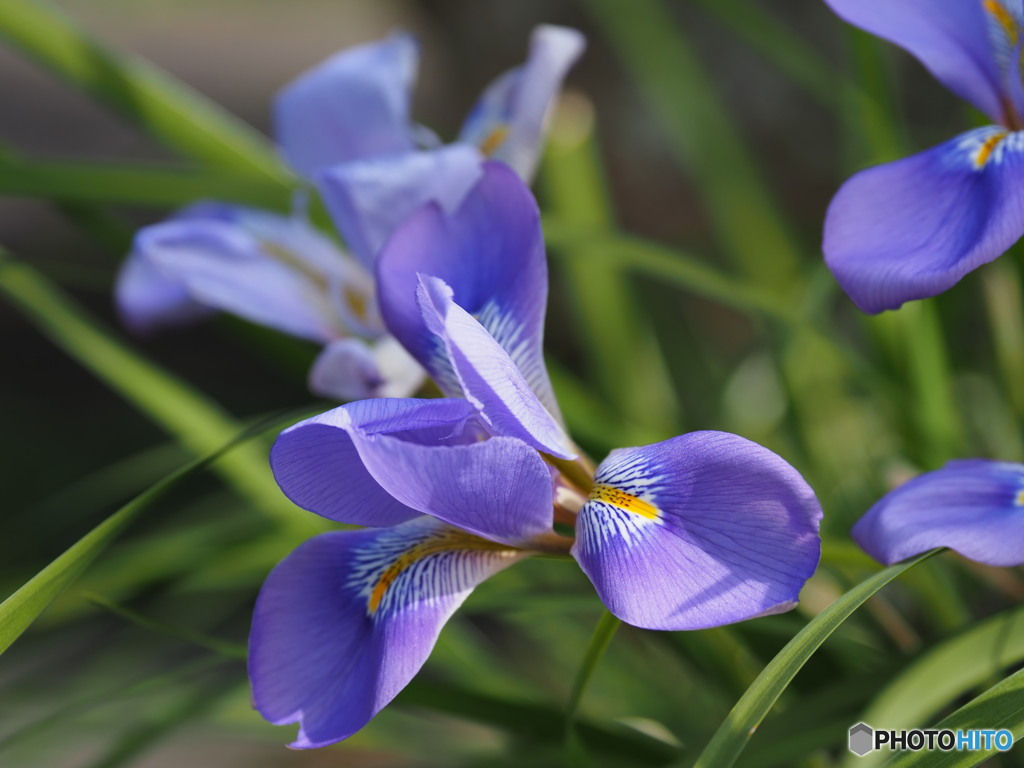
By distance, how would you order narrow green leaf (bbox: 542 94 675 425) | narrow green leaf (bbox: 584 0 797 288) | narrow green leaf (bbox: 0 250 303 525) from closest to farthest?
narrow green leaf (bbox: 0 250 303 525) → narrow green leaf (bbox: 542 94 675 425) → narrow green leaf (bbox: 584 0 797 288)

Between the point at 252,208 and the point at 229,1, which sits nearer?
the point at 252,208

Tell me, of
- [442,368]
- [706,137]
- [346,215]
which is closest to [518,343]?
[442,368]

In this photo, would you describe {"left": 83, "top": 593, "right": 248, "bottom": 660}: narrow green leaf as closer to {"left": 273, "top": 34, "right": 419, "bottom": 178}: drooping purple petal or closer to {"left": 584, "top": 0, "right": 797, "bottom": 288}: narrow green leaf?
{"left": 273, "top": 34, "right": 419, "bottom": 178}: drooping purple petal

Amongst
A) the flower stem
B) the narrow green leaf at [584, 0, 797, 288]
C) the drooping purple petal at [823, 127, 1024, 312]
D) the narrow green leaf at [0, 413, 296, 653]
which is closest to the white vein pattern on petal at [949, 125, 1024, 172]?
the drooping purple petal at [823, 127, 1024, 312]

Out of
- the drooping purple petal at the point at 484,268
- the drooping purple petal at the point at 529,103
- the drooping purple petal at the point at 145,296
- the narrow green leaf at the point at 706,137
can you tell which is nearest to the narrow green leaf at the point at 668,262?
the drooping purple petal at the point at 529,103

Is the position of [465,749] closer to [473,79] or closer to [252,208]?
[252,208]

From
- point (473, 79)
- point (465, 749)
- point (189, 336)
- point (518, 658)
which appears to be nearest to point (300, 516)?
point (465, 749)

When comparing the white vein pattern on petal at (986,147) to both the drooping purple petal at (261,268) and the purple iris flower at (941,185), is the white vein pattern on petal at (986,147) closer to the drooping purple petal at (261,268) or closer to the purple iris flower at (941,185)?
the purple iris flower at (941,185)
